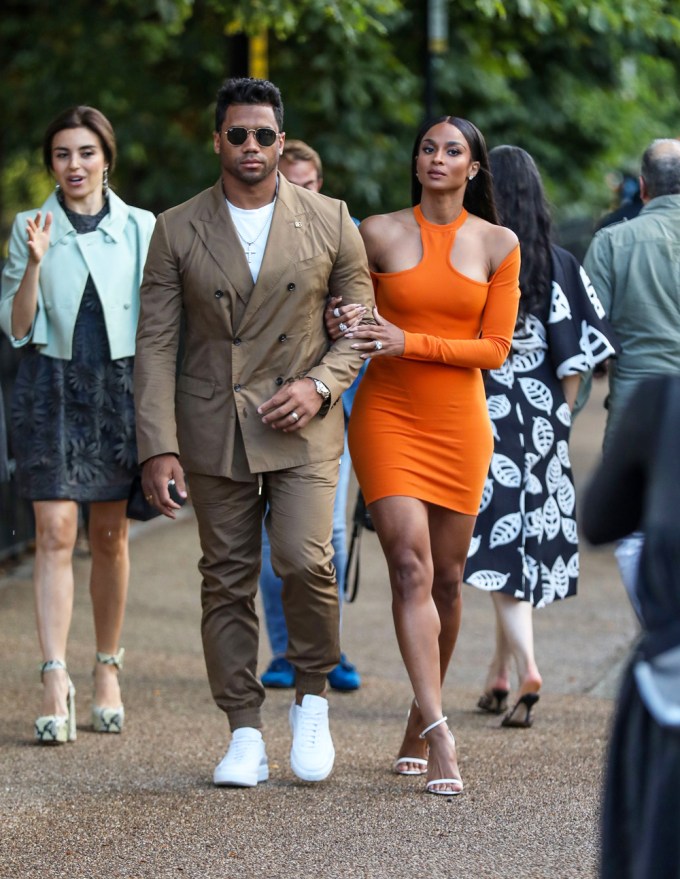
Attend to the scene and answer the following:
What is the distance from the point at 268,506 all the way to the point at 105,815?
123 cm

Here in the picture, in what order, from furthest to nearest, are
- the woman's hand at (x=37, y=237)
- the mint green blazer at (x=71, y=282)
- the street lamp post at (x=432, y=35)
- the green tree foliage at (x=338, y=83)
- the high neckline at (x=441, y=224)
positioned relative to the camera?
the green tree foliage at (x=338, y=83) < the street lamp post at (x=432, y=35) < the mint green blazer at (x=71, y=282) < the woman's hand at (x=37, y=237) < the high neckline at (x=441, y=224)

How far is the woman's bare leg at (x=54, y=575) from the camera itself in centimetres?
570

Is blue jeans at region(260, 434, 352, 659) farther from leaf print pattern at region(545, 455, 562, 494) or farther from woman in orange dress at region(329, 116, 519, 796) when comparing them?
woman in orange dress at region(329, 116, 519, 796)

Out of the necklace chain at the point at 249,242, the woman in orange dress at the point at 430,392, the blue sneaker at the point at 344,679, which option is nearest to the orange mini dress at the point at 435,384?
the woman in orange dress at the point at 430,392

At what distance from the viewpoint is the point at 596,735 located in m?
5.82

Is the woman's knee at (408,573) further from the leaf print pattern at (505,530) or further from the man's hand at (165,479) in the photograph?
the leaf print pattern at (505,530)

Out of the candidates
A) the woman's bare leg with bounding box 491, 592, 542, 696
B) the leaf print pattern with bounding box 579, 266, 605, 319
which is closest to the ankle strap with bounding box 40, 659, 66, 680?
the woman's bare leg with bounding box 491, 592, 542, 696

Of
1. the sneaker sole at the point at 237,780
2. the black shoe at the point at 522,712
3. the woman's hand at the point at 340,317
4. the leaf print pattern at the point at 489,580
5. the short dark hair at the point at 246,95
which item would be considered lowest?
the black shoe at the point at 522,712

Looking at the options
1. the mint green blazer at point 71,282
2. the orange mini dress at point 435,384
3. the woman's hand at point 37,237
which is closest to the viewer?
the orange mini dress at point 435,384

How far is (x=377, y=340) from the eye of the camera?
484cm

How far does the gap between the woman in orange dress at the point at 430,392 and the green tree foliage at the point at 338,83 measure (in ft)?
17.6

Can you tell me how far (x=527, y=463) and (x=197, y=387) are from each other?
1.60 m

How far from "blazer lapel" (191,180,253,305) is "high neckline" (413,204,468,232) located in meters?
0.66

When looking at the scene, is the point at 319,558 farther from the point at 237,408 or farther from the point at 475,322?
the point at 475,322
